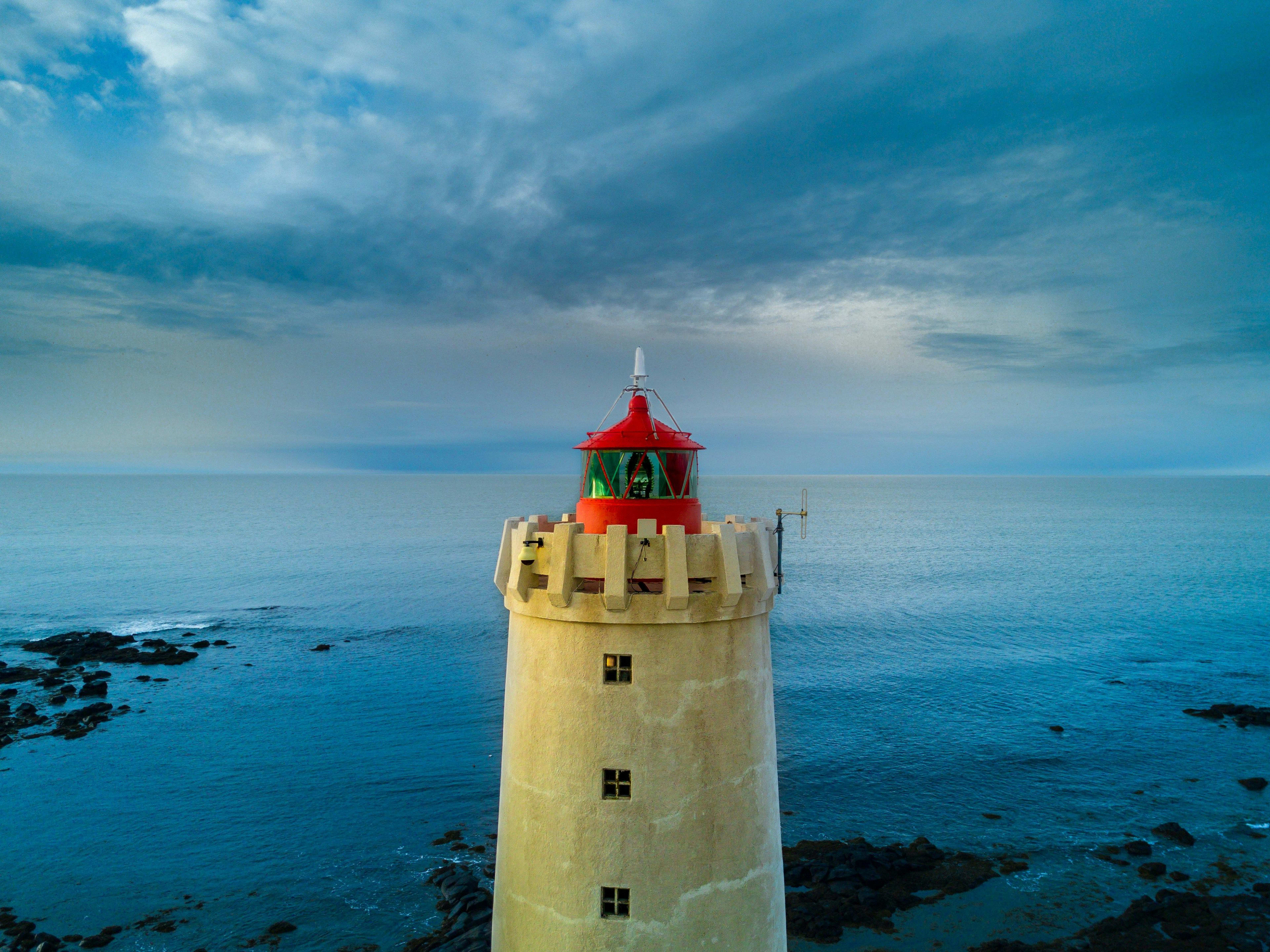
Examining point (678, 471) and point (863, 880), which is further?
point (863, 880)

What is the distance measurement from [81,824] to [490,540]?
99.6 m

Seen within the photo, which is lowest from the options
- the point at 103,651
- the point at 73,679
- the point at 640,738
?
the point at 73,679

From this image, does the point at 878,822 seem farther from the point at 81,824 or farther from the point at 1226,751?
the point at 81,824

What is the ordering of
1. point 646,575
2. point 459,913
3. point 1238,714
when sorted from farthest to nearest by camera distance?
point 1238,714, point 459,913, point 646,575

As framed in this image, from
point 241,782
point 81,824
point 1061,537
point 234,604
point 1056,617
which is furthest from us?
point 1061,537

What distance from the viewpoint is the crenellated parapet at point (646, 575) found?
9422mm

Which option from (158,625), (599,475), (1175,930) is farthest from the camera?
(158,625)

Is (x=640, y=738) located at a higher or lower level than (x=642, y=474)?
lower

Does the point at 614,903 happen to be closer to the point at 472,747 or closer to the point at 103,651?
the point at 472,747

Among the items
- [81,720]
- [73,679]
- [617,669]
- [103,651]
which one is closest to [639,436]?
[617,669]

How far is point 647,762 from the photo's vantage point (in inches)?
381

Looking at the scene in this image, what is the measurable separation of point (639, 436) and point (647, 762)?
4.22m

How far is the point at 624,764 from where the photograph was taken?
9695mm

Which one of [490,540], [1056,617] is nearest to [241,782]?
[1056,617]
